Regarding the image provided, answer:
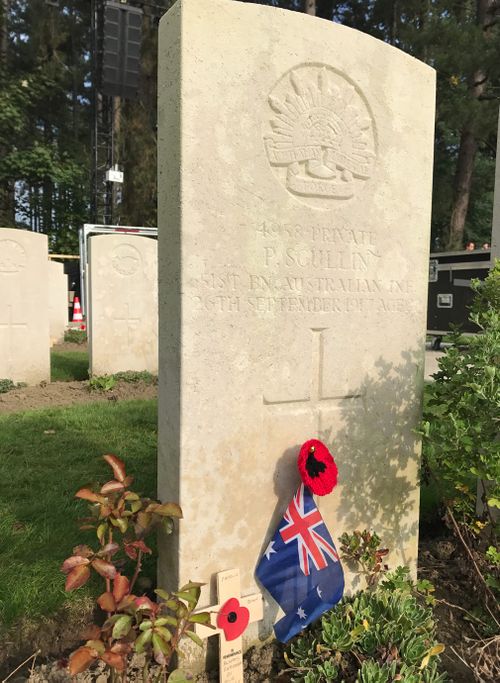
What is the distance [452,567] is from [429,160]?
1868mm

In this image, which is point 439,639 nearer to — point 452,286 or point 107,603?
point 107,603

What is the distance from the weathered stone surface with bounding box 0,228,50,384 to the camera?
640 cm

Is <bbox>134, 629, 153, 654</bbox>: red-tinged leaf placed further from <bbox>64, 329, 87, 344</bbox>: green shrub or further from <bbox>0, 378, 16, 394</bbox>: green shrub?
<bbox>64, 329, 87, 344</bbox>: green shrub

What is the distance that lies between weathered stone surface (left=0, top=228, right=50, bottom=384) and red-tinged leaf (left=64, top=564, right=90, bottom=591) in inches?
221

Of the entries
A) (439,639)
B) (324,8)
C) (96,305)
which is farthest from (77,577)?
(324,8)

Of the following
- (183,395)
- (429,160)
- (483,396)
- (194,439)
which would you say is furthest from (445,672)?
(429,160)

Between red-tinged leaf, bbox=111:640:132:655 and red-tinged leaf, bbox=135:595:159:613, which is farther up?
red-tinged leaf, bbox=135:595:159:613

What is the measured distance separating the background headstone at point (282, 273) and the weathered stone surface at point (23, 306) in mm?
5212

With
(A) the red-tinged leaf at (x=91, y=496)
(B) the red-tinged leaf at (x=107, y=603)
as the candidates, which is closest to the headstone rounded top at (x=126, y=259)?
(A) the red-tinged leaf at (x=91, y=496)

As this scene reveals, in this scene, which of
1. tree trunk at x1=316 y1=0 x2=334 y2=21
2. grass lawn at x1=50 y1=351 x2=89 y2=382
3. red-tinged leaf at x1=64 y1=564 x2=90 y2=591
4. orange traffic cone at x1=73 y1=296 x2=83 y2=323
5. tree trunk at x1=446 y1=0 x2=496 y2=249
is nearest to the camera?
red-tinged leaf at x1=64 y1=564 x2=90 y2=591

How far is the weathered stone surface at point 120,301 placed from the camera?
6.67m

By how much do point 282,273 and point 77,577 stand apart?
3.94 ft

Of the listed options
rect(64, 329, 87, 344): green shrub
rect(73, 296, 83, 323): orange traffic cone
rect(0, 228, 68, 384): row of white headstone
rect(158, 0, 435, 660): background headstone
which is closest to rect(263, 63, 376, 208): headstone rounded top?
rect(158, 0, 435, 660): background headstone

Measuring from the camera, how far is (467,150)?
16391 millimetres
